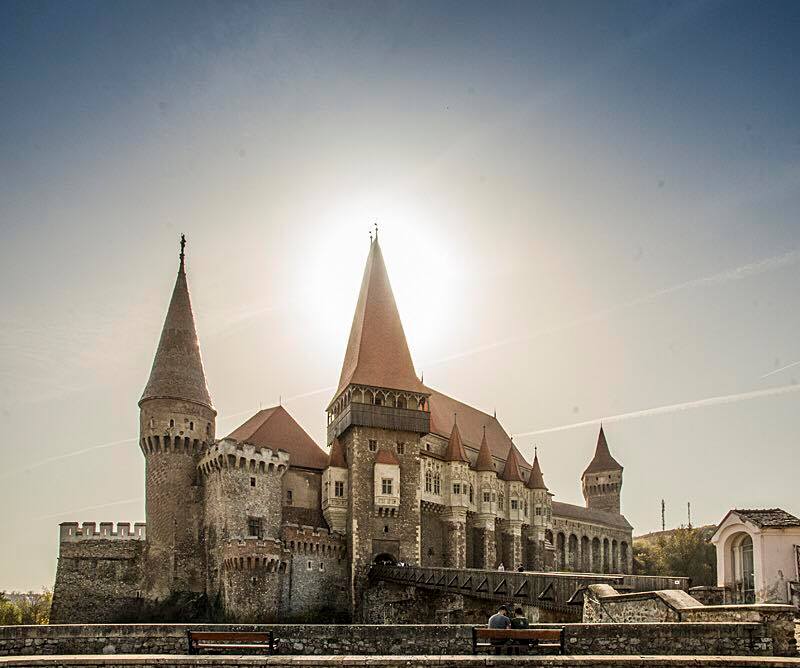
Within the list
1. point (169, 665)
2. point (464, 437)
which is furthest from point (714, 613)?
point (464, 437)

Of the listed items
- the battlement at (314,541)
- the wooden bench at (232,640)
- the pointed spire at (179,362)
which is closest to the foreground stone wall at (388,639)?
the wooden bench at (232,640)

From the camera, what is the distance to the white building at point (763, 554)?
67.2 feet

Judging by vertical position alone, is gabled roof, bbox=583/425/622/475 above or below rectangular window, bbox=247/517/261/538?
above

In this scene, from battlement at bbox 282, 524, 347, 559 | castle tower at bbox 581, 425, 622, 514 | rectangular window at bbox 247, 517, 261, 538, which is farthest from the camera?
castle tower at bbox 581, 425, 622, 514

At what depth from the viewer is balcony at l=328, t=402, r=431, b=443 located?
47281 mm

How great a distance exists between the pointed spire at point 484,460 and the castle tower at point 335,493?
1182 cm

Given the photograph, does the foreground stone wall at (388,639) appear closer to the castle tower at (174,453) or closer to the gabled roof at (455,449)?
the castle tower at (174,453)

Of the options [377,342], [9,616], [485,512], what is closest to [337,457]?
Answer: [377,342]

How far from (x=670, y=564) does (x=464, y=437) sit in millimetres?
22275

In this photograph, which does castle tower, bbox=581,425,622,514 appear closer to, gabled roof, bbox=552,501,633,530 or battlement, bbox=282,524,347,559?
gabled roof, bbox=552,501,633,530

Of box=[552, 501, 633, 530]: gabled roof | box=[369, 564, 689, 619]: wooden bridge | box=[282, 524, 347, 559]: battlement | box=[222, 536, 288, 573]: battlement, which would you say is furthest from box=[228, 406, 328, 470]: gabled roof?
box=[552, 501, 633, 530]: gabled roof

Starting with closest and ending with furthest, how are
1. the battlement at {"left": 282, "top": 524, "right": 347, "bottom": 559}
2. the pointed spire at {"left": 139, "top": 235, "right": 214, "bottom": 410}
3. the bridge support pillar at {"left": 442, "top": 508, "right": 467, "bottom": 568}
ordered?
1. the battlement at {"left": 282, "top": 524, "right": 347, "bottom": 559}
2. the pointed spire at {"left": 139, "top": 235, "right": 214, "bottom": 410}
3. the bridge support pillar at {"left": 442, "top": 508, "right": 467, "bottom": 568}

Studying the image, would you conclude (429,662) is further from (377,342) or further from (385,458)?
(377,342)

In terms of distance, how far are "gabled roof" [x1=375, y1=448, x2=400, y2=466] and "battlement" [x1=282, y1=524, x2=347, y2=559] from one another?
450cm
